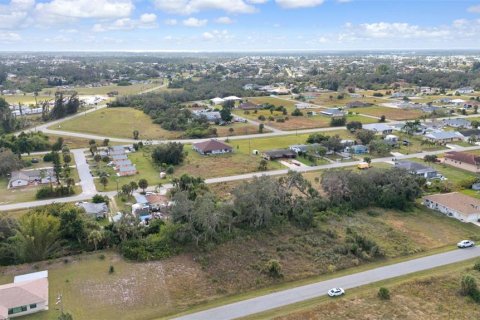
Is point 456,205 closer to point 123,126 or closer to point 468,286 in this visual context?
point 468,286

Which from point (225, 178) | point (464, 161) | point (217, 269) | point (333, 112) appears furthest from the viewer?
point (333, 112)

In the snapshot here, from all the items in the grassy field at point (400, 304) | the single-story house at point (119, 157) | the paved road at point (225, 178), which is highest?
the single-story house at point (119, 157)

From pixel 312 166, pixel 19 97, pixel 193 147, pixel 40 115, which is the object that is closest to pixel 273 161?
pixel 312 166

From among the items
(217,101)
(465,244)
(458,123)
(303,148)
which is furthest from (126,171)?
(458,123)

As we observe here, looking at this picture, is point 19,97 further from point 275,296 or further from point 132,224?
point 275,296

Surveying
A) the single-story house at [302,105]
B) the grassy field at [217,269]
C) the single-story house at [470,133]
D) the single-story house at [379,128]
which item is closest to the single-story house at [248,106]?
the single-story house at [302,105]

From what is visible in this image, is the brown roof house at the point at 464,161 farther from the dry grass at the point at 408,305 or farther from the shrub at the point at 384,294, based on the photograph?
the shrub at the point at 384,294
